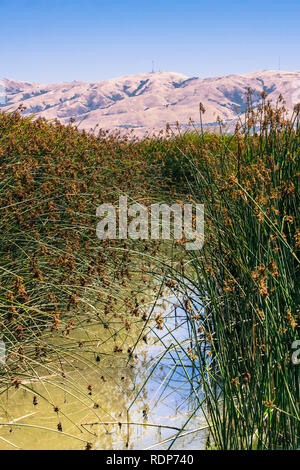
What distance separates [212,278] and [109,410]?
0.88 metres

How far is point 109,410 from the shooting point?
8.27 feet

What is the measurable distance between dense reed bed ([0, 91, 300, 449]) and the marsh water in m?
0.08

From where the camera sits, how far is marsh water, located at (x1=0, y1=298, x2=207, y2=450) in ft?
7.25

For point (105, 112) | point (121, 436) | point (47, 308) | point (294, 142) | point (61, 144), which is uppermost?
point (105, 112)

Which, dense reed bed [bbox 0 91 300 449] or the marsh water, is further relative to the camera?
the marsh water

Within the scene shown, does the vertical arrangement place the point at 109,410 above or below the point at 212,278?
below

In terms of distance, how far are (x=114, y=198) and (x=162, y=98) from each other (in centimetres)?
19025

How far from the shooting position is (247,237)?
2541 millimetres

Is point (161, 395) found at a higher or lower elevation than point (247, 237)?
lower

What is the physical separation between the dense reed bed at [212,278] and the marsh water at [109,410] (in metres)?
0.08

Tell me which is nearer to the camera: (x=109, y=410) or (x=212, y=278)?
(x=109, y=410)

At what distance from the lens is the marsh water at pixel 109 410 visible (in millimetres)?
2211

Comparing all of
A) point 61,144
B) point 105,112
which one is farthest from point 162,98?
point 61,144

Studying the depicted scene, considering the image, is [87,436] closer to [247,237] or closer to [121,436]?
[121,436]
